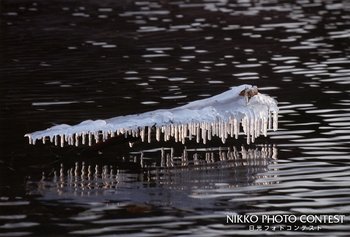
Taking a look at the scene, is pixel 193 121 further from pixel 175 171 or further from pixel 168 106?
pixel 168 106

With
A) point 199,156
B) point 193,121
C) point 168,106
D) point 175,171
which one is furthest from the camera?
point 168,106

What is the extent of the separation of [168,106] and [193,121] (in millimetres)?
9486

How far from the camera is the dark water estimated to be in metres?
22.9

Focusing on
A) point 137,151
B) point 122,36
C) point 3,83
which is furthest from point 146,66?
point 137,151

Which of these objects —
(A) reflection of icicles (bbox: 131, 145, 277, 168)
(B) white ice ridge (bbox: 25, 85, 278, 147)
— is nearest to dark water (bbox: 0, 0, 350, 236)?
(A) reflection of icicles (bbox: 131, 145, 277, 168)

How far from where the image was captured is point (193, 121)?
1038 inches

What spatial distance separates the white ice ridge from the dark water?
95cm

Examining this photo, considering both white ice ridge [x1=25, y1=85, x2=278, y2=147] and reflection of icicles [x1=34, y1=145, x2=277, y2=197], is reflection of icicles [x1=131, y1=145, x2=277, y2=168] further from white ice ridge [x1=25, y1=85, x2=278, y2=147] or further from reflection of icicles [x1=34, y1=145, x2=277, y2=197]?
white ice ridge [x1=25, y1=85, x2=278, y2=147]

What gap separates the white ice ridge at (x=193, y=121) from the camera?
2620 centimetres

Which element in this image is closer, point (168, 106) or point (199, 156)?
point (199, 156)

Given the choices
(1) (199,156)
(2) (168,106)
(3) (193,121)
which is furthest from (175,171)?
(2) (168,106)

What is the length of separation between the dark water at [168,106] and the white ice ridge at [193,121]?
3.13ft

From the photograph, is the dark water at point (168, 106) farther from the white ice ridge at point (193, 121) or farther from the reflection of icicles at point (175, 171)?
the white ice ridge at point (193, 121)

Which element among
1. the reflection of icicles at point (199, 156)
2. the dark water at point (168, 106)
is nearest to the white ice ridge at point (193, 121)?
the reflection of icicles at point (199, 156)
